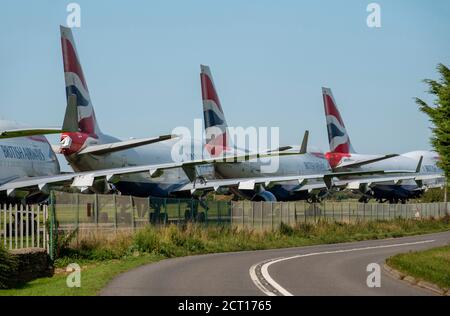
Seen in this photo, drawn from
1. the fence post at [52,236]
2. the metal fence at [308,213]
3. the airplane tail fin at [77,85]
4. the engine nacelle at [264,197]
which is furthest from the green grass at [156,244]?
the airplane tail fin at [77,85]

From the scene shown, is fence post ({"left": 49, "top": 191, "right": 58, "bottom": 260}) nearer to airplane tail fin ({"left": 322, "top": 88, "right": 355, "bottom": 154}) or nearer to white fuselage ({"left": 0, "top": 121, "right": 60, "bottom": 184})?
white fuselage ({"left": 0, "top": 121, "right": 60, "bottom": 184})

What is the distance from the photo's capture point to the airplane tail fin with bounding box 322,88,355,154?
74500 mm

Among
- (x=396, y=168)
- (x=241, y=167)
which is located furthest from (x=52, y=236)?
(x=396, y=168)

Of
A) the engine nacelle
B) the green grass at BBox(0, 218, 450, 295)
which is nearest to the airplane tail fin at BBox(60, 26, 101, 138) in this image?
the green grass at BBox(0, 218, 450, 295)

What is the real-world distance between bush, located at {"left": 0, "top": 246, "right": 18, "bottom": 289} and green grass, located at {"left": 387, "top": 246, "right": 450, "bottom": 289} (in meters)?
8.68

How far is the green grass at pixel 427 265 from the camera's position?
60.6 feet

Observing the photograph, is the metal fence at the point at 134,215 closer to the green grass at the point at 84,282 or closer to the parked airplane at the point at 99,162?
the green grass at the point at 84,282

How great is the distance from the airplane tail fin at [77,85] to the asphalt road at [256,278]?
1939 cm

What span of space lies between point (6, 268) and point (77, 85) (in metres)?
26.5

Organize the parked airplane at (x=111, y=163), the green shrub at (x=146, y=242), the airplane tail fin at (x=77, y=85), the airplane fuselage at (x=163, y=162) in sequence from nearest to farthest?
the green shrub at (x=146, y=242) → the parked airplane at (x=111, y=163) → the airplane tail fin at (x=77, y=85) → the airplane fuselage at (x=163, y=162)

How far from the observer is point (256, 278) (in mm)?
18609
